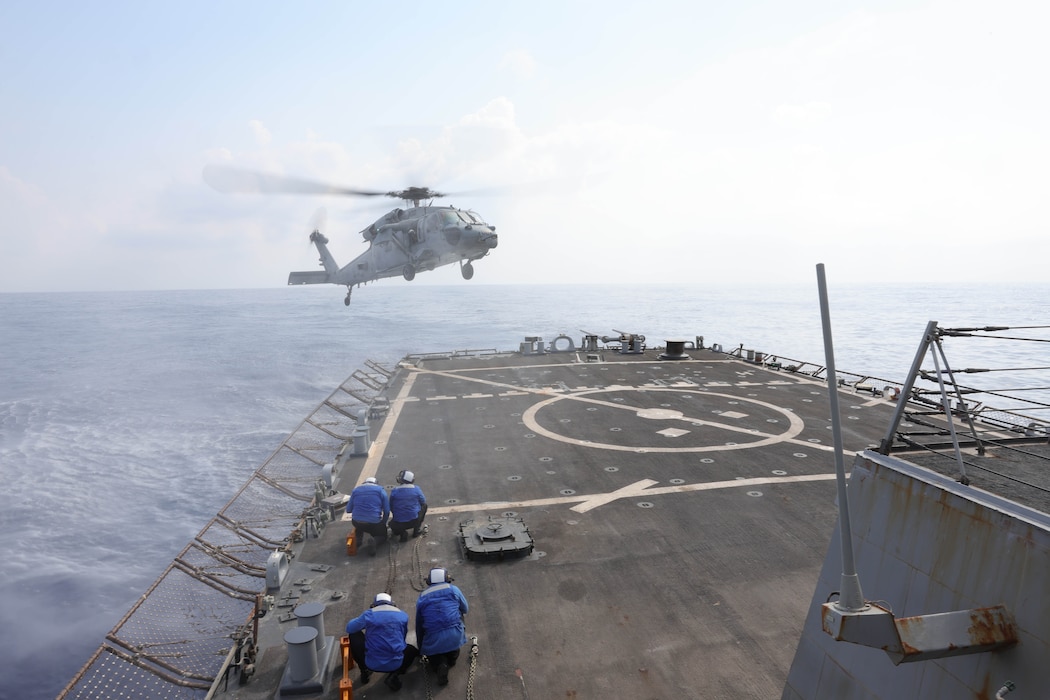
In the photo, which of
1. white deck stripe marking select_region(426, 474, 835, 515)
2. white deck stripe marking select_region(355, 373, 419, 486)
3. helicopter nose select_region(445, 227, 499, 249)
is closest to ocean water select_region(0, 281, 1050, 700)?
white deck stripe marking select_region(355, 373, 419, 486)

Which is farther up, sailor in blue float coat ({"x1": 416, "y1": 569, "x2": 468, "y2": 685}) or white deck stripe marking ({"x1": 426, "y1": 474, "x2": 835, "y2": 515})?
sailor in blue float coat ({"x1": 416, "y1": 569, "x2": 468, "y2": 685})

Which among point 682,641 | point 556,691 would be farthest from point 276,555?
point 682,641

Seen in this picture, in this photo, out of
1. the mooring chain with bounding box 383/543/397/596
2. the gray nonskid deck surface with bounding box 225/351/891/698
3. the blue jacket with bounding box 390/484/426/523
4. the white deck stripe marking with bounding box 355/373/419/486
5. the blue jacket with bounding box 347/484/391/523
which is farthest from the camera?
the white deck stripe marking with bounding box 355/373/419/486

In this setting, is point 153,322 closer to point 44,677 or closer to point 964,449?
point 44,677

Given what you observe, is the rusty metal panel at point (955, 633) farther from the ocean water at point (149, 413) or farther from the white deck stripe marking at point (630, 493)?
the ocean water at point (149, 413)

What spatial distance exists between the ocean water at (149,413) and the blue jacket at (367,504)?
12.0 meters

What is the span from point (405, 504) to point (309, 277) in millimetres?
35113

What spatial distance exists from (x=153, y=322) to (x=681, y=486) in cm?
14126

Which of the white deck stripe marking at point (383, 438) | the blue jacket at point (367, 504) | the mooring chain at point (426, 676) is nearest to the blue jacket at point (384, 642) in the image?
the mooring chain at point (426, 676)

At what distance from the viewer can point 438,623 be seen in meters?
7.48

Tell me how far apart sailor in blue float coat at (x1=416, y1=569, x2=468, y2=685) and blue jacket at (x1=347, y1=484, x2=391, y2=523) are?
12.8 ft

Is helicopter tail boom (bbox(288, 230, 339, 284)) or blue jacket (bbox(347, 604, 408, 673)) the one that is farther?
helicopter tail boom (bbox(288, 230, 339, 284))

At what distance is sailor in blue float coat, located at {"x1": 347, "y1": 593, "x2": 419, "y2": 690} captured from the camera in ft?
24.2

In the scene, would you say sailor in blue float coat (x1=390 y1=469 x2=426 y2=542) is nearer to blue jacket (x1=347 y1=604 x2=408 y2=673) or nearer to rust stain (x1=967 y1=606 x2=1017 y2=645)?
blue jacket (x1=347 y1=604 x2=408 y2=673)
